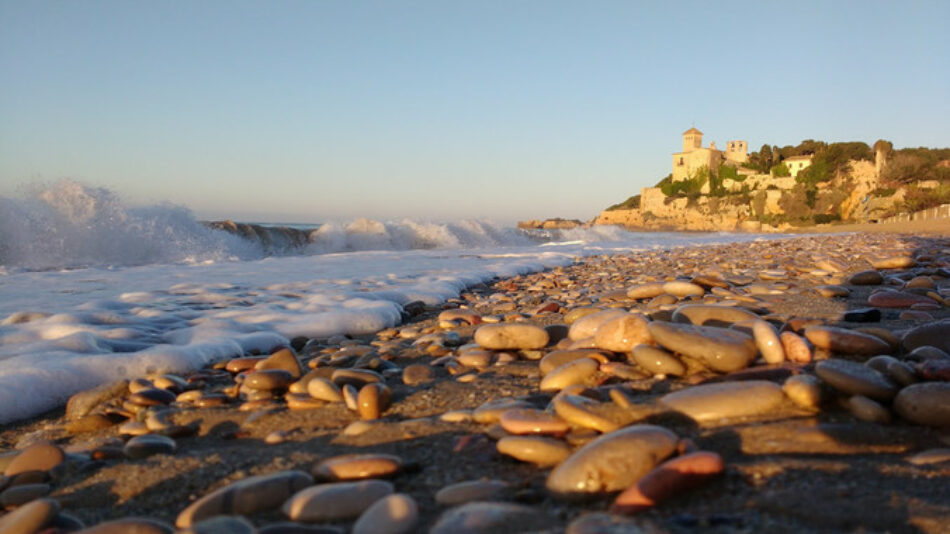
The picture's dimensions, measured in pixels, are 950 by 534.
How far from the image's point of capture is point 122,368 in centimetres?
261

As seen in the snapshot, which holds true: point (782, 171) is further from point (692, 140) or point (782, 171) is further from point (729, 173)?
point (692, 140)

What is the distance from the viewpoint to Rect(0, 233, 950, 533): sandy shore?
39.0 inches

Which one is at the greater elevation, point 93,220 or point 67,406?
point 93,220

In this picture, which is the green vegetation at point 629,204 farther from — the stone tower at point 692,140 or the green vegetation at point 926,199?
the green vegetation at point 926,199

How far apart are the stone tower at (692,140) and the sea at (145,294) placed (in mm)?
56503

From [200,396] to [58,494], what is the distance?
0.73 metres

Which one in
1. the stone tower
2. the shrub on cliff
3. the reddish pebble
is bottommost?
the reddish pebble

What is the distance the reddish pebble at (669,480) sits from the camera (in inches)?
39.0

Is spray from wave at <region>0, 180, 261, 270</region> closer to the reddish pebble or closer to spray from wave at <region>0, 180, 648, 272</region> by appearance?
spray from wave at <region>0, 180, 648, 272</region>

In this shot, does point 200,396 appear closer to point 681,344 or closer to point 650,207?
point 681,344

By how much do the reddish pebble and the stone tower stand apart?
6469 centimetres

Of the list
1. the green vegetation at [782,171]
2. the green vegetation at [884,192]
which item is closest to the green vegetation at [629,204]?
the green vegetation at [782,171]

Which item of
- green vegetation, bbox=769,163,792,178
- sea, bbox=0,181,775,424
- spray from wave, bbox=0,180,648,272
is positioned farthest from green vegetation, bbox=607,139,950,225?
sea, bbox=0,181,775,424

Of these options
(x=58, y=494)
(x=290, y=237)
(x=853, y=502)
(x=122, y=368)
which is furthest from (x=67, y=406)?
(x=290, y=237)
